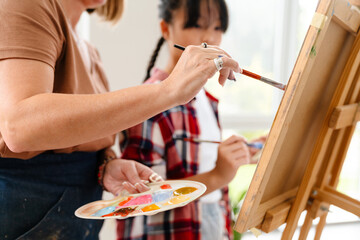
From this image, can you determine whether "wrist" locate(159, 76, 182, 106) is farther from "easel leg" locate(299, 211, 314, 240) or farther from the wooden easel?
"easel leg" locate(299, 211, 314, 240)

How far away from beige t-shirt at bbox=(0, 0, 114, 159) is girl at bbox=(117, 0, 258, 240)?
35 cm

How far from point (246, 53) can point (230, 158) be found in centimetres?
161

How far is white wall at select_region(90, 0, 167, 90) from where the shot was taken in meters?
1.89

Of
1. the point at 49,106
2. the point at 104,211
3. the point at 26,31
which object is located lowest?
the point at 104,211

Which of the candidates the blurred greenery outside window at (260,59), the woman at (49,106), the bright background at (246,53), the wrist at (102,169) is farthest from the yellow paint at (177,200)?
the blurred greenery outside window at (260,59)

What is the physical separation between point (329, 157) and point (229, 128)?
137 centimetres

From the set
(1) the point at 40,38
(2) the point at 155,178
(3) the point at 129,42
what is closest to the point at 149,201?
(2) the point at 155,178

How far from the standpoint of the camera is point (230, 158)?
1.11 m

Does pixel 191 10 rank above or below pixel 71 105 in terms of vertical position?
above

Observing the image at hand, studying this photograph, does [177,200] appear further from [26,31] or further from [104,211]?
[26,31]

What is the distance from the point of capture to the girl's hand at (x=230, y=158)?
43.8 inches

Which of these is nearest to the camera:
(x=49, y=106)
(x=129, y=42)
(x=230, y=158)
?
(x=49, y=106)

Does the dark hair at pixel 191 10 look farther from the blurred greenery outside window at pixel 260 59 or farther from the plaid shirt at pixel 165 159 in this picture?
the blurred greenery outside window at pixel 260 59

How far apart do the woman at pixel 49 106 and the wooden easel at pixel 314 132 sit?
16 centimetres
